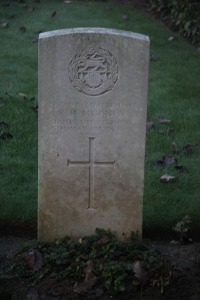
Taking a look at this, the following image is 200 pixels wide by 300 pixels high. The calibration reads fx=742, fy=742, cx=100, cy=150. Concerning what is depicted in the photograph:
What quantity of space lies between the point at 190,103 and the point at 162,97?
0.35m

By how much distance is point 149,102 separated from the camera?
812cm

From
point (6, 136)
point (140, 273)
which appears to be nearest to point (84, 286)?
point (140, 273)

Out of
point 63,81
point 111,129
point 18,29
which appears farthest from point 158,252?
point 18,29

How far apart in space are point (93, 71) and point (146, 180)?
5.06ft

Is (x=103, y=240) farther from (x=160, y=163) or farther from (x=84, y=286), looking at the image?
(x=160, y=163)

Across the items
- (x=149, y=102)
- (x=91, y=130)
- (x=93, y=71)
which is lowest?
(x=149, y=102)

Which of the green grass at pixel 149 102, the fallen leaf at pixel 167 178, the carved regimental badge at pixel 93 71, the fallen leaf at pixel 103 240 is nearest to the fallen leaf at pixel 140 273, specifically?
the fallen leaf at pixel 103 240

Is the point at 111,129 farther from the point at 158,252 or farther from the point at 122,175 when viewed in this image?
Answer: the point at 158,252

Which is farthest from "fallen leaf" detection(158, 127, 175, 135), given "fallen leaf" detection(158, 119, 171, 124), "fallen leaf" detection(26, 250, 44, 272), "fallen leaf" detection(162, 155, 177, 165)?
"fallen leaf" detection(26, 250, 44, 272)

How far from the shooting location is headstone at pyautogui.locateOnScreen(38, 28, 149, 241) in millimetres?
4797

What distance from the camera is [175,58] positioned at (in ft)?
33.0

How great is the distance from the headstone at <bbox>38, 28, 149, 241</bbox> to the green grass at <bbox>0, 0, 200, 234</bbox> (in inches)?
22.2

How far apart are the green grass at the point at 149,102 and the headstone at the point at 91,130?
0.56 m

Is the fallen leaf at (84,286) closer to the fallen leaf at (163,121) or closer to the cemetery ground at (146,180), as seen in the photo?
the cemetery ground at (146,180)
